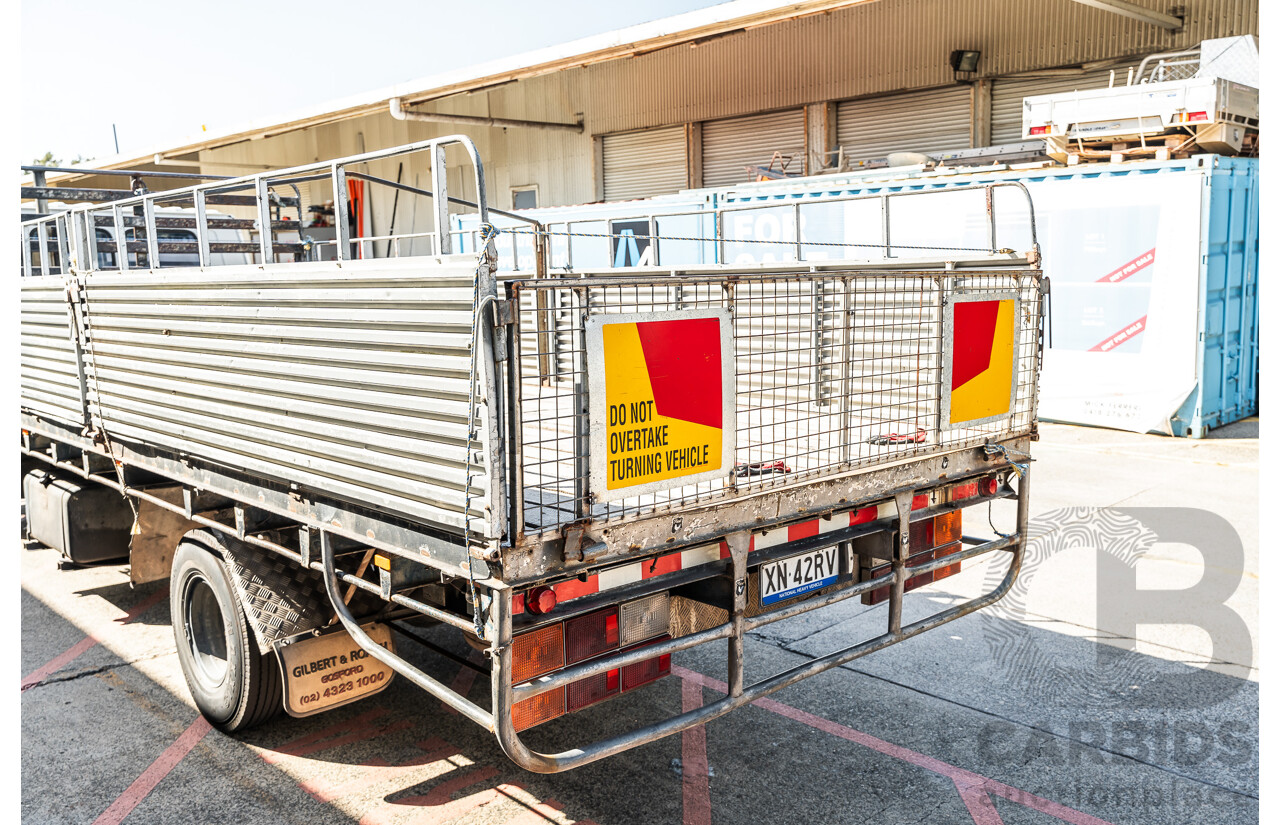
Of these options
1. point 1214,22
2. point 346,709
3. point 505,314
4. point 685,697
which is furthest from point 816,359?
point 1214,22

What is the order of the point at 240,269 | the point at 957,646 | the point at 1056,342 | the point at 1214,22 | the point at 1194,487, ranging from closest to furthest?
the point at 240,269
the point at 957,646
the point at 1194,487
the point at 1056,342
the point at 1214,22

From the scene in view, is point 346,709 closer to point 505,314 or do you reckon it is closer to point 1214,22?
point 505,314

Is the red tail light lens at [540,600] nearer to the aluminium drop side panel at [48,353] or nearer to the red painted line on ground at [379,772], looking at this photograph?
the red painted line on ground at [379,772]

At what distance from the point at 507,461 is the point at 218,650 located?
285 cm

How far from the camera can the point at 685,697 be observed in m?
5.28

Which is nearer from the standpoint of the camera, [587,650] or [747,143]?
[587,650]

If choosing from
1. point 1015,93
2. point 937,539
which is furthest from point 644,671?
point 1015,93

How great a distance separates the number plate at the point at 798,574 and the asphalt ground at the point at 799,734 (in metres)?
0.93

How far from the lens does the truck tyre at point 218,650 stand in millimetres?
4574

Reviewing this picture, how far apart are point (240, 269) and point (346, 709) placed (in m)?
2.45

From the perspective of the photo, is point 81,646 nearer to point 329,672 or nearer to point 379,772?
point 329,672

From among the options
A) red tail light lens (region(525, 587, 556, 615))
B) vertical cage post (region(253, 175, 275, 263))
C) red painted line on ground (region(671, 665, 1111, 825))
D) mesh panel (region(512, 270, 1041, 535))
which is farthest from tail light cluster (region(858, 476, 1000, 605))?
vertical cage post (region(253, 175, 275, 263))

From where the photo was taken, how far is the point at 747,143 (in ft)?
73.0

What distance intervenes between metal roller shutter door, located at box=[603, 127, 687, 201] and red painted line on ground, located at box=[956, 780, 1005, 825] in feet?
67.3
